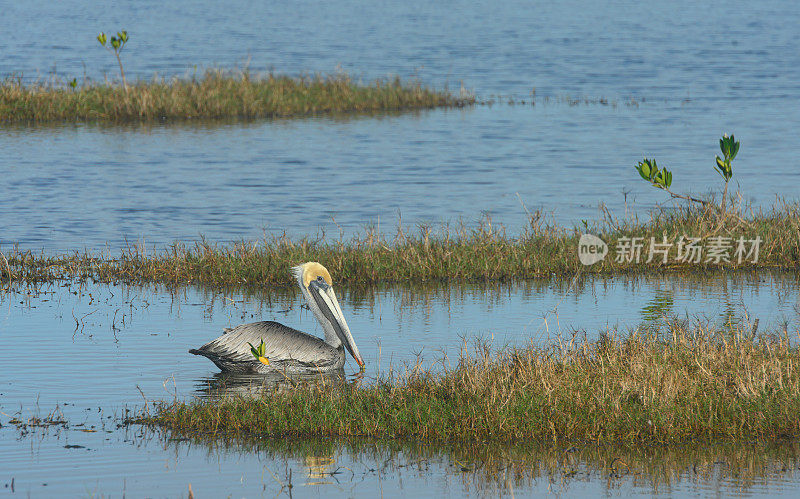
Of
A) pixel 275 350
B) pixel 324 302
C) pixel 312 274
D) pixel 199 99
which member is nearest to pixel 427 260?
pixel 312 274

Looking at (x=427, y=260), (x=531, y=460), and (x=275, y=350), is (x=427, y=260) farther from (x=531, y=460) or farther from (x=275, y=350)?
(x=531, y=460)

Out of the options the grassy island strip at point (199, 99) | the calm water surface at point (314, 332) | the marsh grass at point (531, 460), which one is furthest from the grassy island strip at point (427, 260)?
the grassy island strip at point (199, 99)

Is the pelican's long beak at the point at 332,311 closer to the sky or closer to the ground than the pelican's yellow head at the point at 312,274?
closer to the ground

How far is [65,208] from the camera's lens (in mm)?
24297

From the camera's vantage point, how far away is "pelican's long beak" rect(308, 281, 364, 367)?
12.2 metres

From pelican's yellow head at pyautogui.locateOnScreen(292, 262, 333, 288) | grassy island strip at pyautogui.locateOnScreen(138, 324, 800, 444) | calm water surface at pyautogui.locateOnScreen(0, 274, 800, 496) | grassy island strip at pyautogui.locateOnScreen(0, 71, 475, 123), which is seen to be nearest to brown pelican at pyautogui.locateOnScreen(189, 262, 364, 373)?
calm water surface at pyautogui.locateOnScreen(0, 274, 800, 496)

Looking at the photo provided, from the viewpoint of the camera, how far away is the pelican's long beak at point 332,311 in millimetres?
12203

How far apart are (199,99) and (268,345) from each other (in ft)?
80.2

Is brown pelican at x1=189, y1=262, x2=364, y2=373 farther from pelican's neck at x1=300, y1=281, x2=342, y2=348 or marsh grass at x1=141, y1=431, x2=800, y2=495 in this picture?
marsh grass at x1=141, y1=431, x2=800, y2=495

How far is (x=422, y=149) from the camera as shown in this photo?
32406 millimetres

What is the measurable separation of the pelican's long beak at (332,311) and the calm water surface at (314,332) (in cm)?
28

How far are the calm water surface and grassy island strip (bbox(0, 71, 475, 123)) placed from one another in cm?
1988

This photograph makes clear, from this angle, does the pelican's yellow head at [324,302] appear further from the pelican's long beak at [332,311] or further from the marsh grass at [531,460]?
the marsh grass at [531,460]

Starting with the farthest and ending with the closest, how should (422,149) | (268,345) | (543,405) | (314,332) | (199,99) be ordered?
(199,99) < (422,149) < (314,332) < (268,345) < (543,405)
